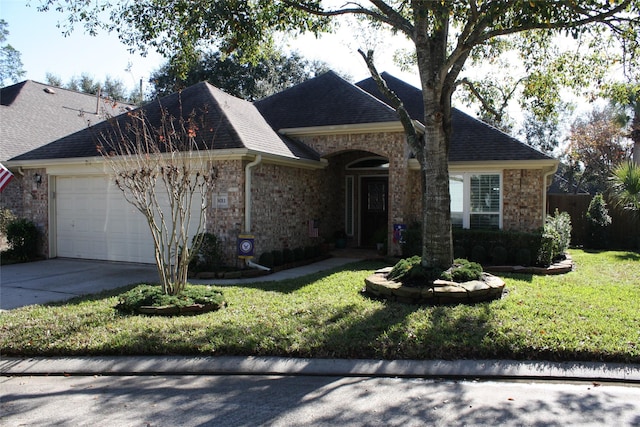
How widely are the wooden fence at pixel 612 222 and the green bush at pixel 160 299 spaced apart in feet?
49.3

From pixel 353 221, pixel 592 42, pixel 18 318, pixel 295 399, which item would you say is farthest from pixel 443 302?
pixel 353 221

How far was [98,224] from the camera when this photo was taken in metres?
13.4

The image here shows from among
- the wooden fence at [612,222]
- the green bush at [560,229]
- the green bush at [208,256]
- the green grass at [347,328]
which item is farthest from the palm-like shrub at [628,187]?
the green bush at [208,256]

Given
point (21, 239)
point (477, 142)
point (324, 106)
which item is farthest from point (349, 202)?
point (21, 239)

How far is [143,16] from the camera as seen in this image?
9.95m

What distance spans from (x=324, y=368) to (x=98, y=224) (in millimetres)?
9940

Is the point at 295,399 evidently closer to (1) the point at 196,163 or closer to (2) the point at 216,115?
(1) the point at 196,163

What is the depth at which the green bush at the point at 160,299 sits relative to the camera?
7426mm

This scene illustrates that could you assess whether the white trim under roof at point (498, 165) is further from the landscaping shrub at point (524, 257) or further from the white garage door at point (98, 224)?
the white garage door at point (98, 224)

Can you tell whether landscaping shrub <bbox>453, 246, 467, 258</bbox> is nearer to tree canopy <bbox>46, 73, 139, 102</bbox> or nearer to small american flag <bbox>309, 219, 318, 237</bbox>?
small american flag <bbox>309, 219, 318, 237</bbox>

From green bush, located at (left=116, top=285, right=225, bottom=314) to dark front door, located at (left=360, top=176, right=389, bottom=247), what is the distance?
31.0ft

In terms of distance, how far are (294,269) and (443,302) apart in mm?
5155

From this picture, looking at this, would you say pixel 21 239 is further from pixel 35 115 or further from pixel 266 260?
pixel 35 115

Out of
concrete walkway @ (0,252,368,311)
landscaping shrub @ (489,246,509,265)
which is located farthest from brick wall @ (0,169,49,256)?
landscaping shrub @ (489,246,509,265)
